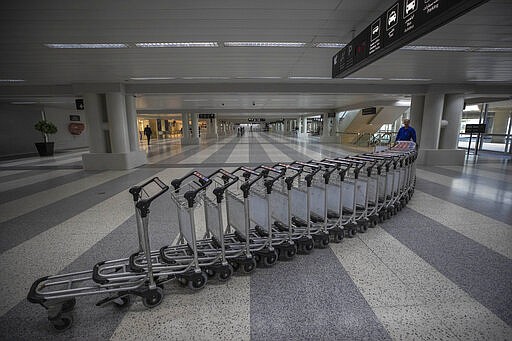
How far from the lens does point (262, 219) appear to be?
287 centimetres

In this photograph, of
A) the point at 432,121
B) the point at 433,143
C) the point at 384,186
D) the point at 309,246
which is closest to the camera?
the point at 309,246

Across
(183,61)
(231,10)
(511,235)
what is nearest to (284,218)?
(231,10)

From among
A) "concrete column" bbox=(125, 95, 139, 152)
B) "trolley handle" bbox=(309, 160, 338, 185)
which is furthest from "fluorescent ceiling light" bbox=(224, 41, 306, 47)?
"concrete column" bbox=(125, 95, 139, 152)

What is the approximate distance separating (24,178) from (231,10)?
30.0 ft

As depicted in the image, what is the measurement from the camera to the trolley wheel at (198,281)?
2.35 metres

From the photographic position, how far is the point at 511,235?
3.59 metres

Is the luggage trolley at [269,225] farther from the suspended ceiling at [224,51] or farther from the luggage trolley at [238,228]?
the suspended ceiling at [224,51]

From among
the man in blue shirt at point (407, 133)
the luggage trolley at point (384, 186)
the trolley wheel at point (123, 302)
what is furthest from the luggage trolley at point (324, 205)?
the man in blue shirt at point (407, 133)

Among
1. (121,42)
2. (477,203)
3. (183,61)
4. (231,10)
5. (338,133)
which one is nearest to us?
(231,10)

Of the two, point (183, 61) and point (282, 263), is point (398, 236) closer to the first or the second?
point (282, 263)

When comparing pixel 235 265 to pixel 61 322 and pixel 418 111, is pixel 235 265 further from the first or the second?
pixel 418 111

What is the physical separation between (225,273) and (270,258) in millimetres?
546

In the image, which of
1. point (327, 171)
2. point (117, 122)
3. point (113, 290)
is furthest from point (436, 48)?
point (117, 122)

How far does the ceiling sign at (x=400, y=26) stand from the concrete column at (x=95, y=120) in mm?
8740
